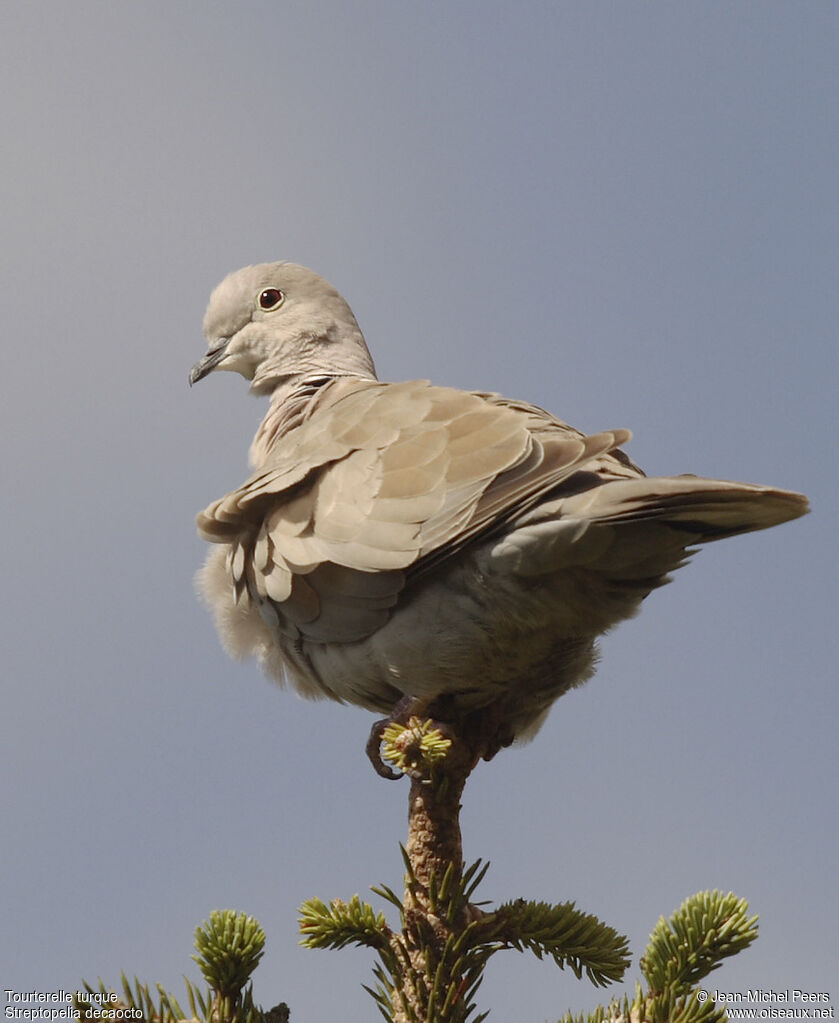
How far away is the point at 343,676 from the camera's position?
12.7 feet

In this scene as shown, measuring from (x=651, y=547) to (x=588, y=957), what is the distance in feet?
3.50

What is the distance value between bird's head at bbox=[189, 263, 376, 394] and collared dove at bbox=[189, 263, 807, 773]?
1301 millimetres

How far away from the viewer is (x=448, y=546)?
11.3 ft

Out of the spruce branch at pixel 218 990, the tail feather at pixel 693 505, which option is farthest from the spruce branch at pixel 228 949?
the tail feather at pixel 693 505

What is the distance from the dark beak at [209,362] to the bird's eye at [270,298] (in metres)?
0.24

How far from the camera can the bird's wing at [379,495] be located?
11.3 ft

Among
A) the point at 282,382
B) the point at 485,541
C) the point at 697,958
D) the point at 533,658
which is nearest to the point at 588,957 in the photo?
the point at 697,958

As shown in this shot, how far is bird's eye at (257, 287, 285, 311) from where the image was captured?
5.89m

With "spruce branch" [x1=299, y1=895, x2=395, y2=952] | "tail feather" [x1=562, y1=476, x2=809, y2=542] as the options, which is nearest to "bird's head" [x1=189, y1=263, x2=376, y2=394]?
"tail feather" [x1=562, y1=476, x2=809, y2=542]

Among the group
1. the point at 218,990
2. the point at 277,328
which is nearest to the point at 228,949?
the point at 218,990

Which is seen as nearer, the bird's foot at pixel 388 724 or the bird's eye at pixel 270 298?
the bird's foot at pixel 388 724

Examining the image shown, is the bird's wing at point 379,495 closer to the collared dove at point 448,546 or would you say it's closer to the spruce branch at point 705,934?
the collared dove at point 448,546

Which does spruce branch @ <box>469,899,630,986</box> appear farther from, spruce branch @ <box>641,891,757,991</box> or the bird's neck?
the bird's neck

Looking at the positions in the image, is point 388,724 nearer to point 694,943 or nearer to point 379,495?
point 379,495
